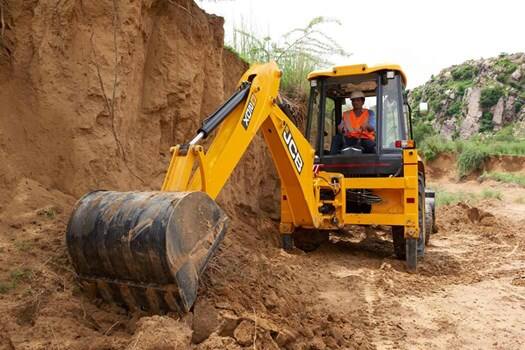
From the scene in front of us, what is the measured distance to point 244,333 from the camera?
2.93 m

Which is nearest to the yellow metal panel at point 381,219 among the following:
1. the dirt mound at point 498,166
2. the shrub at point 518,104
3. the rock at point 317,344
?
the rock at point 317,344

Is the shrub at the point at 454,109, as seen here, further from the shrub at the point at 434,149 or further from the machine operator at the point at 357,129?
the machine operator at the point at 357,129

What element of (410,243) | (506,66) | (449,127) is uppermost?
(506,66)

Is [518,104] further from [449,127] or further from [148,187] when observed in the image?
[148,187]

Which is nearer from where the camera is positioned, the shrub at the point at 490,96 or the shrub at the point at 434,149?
the shrub at the point at 434,149

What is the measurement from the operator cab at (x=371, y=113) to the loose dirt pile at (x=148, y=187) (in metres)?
1.28

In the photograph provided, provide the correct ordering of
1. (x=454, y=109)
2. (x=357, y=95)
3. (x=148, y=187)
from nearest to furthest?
(x=148, y=187) < (x=357, y=95) < (x=454, y=109)

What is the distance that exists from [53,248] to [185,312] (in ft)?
3.94

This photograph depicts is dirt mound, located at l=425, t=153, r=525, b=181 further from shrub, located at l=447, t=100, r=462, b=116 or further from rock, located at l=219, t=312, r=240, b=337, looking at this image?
shrub, located at l=447, t=100, r=462, b=116

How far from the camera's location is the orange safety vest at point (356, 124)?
6.88 metres

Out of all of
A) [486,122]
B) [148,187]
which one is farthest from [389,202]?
[486,122]

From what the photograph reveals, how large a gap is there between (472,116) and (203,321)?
56.9 metres

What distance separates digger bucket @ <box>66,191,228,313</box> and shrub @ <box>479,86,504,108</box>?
56947 millimetres

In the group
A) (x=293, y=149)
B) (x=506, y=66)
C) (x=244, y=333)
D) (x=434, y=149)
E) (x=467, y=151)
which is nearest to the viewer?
(x=244, y=333)
